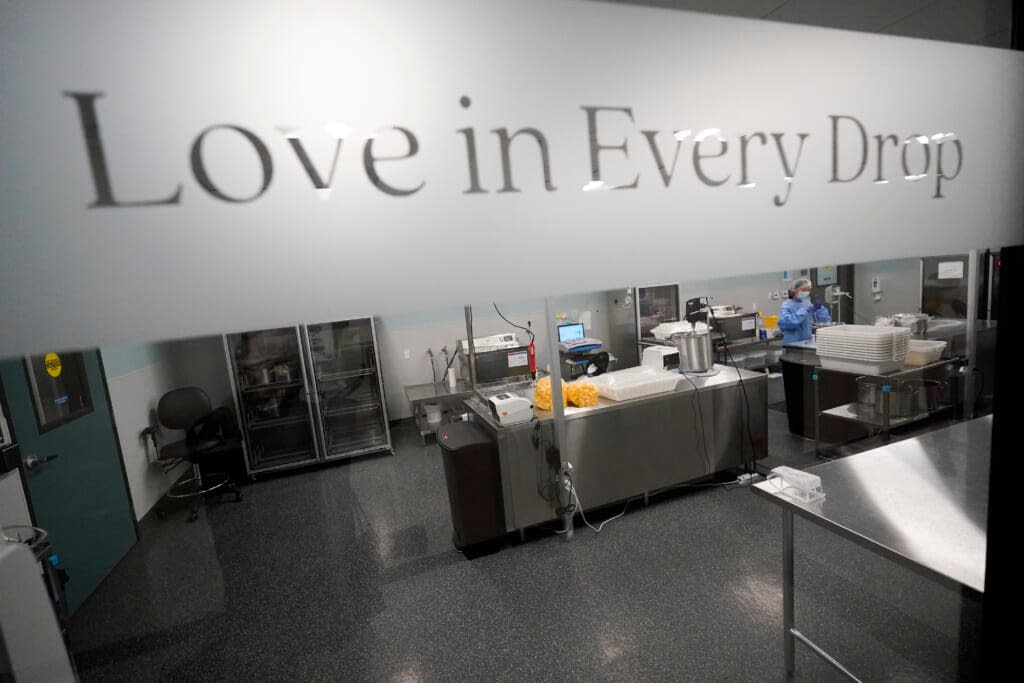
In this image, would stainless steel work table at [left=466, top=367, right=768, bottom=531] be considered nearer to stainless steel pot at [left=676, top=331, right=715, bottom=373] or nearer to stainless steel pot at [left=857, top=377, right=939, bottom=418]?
stainless steel pot at [left=676, top=331, right=715, bottom=373]

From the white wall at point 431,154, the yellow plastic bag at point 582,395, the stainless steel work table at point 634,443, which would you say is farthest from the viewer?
the yellow plastic bag at point 582,395

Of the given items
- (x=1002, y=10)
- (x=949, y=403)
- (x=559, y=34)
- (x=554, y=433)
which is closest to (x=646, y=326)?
(x=949, y=403)

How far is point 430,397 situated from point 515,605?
2.87 m

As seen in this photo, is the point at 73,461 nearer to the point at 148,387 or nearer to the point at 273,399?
the point at 148,387

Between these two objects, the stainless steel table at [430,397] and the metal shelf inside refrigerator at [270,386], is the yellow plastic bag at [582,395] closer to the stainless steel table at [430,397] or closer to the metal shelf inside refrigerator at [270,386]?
the stainless steel table at [430,397]

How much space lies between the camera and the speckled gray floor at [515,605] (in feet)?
6.49

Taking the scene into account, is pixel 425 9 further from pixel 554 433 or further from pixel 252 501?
pixel 252 501

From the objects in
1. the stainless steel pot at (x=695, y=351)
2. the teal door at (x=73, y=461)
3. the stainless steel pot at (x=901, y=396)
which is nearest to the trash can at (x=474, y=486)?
the stainless steel pot at (x=695, y=351)

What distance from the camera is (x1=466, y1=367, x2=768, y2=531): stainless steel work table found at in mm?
2885

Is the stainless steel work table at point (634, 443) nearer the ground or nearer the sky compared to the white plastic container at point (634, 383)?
nearer the ground

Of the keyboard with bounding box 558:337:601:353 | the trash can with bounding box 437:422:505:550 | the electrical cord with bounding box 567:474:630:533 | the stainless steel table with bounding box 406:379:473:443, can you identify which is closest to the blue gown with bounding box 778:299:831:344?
the keyboard with bounding box 558:337:601:353

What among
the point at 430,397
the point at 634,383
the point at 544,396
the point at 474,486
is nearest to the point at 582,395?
the point at 544,396

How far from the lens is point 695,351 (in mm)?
3414

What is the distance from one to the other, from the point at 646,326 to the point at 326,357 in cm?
399
